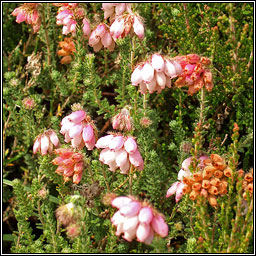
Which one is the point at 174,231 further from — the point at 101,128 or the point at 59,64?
the point at 59,64

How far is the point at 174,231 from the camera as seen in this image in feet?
9.50

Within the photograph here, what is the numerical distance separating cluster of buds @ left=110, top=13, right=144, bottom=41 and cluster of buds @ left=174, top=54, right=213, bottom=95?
407mm

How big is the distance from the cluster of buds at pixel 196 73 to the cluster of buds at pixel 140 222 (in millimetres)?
1050

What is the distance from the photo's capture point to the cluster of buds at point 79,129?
2840mm

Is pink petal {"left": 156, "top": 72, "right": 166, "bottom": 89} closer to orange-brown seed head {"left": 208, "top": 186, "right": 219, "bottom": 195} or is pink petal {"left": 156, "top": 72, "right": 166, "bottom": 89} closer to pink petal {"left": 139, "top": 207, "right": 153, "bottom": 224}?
orange-brown seed head {"left": 208, "top": 186, "right": 219, "bottom": 195}

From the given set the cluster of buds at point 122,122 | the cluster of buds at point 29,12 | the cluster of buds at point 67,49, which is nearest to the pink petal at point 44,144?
the cluster of buds at point 122,122

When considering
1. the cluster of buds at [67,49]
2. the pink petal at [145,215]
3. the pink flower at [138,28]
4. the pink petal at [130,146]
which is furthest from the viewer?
the cluster of buds at [67,49]

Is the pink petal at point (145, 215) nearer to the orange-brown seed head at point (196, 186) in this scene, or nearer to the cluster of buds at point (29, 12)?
the orange-brown seed head at point (196, 186)

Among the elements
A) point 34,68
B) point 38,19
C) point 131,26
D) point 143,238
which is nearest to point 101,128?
point 34,68

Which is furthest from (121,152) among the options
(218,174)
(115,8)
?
(115,8)

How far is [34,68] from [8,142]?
1.09 metres

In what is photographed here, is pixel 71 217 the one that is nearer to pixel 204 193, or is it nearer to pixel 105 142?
pixel 105 142

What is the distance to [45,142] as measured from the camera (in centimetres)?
310

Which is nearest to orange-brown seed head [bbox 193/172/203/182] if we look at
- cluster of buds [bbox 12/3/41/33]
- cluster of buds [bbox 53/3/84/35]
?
cluster of buds [bbox 53/3/84/35]
